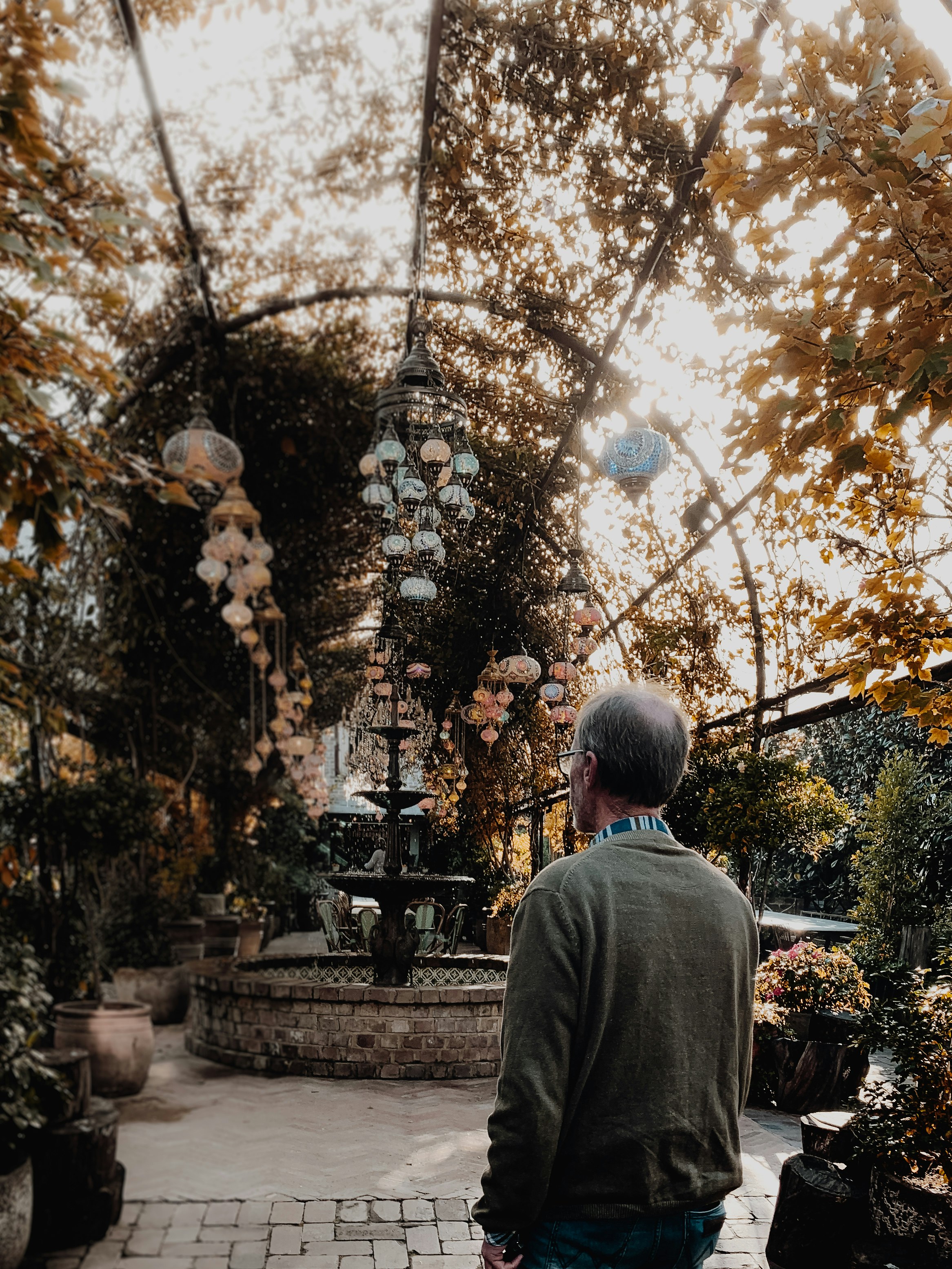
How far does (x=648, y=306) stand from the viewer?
4.49 m

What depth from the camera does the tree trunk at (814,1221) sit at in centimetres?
316

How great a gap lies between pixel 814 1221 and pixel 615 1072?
7.96 ft

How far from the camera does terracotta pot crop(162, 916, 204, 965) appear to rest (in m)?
9.62

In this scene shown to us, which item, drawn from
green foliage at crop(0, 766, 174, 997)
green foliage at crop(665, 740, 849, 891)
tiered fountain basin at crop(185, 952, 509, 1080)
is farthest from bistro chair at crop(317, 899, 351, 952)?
green foliage at crop(665, 740, 849, 891)

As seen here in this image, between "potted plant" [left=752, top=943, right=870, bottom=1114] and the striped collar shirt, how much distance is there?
14.1ft

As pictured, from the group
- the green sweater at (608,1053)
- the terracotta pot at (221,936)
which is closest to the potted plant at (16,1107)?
the green sweater at (608,1053)

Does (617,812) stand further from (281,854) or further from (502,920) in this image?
(281,854)

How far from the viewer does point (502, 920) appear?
11.2m

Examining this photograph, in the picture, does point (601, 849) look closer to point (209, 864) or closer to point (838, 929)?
point (209, 864)

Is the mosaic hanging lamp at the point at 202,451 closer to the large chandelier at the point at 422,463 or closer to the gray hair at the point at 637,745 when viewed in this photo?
the large chandelier at the point at 422,463

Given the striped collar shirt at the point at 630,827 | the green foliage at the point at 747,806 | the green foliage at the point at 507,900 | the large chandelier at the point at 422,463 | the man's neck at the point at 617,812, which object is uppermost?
the large chandelier at the point at 422,463

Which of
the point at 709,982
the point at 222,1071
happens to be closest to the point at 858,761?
the point at 222,1071

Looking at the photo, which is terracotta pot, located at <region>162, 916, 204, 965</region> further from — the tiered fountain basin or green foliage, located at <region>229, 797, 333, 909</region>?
the tiered fountain basin

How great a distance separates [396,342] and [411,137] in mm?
1914
